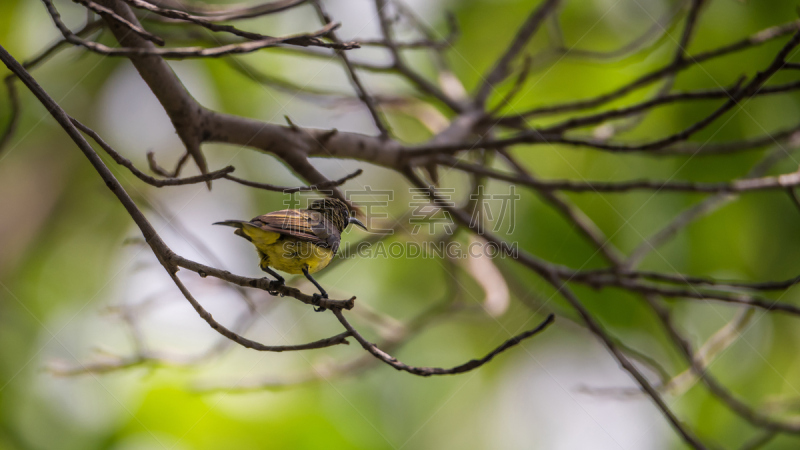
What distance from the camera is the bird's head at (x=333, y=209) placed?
4383mm

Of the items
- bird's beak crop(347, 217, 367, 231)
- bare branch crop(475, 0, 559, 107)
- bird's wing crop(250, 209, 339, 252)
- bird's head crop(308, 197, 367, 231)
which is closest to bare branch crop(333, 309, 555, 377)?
bird's wing crop(250, 209, 339, 252)

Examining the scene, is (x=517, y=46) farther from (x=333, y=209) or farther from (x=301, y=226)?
(x=301, y=226)

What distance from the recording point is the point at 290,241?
353 cm

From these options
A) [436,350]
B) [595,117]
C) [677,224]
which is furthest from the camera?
[436,350]

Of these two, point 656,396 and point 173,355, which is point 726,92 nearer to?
point 656,396

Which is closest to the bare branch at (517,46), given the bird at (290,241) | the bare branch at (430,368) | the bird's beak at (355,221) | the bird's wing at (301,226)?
the bird's beak at (355,221)

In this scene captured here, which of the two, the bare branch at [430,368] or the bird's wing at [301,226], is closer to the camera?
the bare branch at [430,368]

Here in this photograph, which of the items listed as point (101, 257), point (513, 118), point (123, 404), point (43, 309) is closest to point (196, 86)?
point (101, 257)

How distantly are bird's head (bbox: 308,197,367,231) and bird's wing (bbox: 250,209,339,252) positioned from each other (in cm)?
26

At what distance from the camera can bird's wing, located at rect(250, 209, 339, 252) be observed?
3387 millimetres

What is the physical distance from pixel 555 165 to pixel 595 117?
4261 millimetres

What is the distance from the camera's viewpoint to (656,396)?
294 centimetres

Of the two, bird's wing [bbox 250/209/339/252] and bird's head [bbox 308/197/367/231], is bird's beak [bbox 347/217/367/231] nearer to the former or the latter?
bird's head [bbox 308/197/367/231]

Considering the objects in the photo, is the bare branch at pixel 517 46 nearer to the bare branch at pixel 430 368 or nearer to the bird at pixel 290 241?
the bird at pixel 290 241
